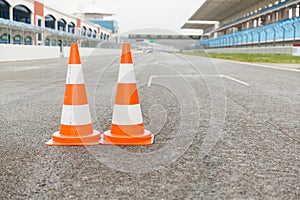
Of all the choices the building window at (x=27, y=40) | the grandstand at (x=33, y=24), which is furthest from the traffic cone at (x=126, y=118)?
the building window at (x=27, y=40)

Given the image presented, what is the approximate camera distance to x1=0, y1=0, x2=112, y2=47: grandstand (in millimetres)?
42406

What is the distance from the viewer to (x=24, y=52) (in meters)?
32.5

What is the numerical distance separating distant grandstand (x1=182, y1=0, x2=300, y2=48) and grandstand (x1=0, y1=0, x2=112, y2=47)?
66.4ft

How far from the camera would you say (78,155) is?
353cm

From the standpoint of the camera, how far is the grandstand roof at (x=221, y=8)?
72.6 metres

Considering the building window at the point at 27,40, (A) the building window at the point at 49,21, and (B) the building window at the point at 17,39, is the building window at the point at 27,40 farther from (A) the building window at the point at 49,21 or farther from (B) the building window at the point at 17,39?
(A) the building window at the point at 49,21

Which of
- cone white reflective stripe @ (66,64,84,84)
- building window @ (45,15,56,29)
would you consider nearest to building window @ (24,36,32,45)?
building window @ (45,15,56,29)

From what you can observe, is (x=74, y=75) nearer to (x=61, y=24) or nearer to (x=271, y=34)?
(x=271, y=34)

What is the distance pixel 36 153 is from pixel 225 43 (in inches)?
3143

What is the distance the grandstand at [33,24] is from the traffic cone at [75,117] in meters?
32.2

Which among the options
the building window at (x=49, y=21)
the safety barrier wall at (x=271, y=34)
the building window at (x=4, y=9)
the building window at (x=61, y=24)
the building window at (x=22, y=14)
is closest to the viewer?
the safety barrier wall at (x=271, y=34)

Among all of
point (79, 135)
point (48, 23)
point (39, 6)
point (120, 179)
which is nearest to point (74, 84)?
point (79, 135)

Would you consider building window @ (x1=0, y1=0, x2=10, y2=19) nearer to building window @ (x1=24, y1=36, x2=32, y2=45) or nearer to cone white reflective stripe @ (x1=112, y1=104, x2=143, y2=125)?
building window @ (x1=24, y1=36, x2=32, y2=45)

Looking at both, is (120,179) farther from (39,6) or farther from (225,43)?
(225,43)
